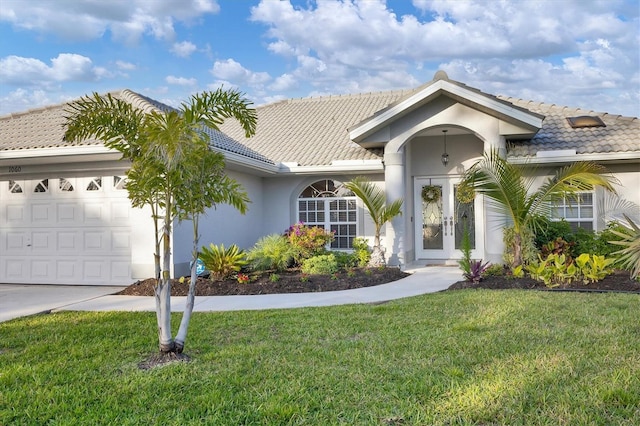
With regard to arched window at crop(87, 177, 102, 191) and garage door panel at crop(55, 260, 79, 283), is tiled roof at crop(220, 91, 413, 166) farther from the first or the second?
garage door panel at crop(55, 260, 79, 283)

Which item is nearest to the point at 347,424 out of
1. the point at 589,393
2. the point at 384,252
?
the point at 589,393

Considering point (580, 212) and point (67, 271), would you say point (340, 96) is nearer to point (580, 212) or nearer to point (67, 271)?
point (580, 212)

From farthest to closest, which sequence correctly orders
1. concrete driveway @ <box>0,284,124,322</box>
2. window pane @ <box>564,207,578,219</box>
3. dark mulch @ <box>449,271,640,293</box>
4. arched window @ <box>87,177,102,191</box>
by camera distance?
window pane @ <box>564,207,578,219</box> → arched window @ <box>87,177,102,191</box> → dark mulch @ <box>449,271,640,293</box> → concrete driveway @ <box>0,284,124,322</box>

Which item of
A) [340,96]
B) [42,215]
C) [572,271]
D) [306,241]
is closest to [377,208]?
[306,241]

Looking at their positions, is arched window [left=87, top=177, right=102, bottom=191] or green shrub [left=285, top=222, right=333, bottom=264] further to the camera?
green shrub [left=285, top=222, right=333, bottom=264]

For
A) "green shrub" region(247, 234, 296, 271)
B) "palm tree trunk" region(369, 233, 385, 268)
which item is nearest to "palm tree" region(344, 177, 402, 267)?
"palm tree trunk" region(369, 233, 385, 268)

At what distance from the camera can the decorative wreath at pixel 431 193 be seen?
1491 centimetres

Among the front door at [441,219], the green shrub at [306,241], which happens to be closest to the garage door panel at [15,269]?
the green shrub at [306,241]

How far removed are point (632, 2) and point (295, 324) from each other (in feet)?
37.3

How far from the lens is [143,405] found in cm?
399

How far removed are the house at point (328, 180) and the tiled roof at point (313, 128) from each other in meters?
0.10

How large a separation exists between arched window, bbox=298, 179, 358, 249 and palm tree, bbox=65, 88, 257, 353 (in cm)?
948

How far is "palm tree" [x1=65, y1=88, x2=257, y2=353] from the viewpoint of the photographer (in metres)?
5.05

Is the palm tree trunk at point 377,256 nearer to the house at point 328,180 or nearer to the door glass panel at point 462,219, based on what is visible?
the house at point 328,180
